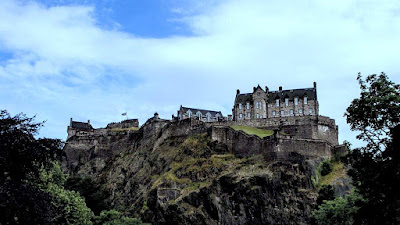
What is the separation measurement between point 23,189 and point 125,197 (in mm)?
55201

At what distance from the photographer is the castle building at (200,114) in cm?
9319

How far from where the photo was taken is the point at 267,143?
6975 centimetres

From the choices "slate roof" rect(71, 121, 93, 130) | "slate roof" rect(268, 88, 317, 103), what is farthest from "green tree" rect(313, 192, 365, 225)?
A: "slate roof" rect(71, 121, 93, 130)

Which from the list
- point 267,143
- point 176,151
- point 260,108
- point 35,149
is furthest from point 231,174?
point 35,149

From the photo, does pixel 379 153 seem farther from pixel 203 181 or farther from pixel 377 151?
pixel 203 181

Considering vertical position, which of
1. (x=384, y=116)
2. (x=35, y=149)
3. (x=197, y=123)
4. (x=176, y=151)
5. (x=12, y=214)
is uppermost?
(x=197, y=123)

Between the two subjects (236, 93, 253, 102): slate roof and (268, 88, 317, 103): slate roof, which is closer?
(268, 88, 317, 103): slate roof

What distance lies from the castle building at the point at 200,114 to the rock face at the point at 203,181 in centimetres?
1024

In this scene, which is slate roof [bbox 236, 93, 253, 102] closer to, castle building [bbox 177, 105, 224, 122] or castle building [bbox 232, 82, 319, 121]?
castle building [bbox 232, 82, 319, 121]

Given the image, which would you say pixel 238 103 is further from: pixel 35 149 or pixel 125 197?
pixel 35 149

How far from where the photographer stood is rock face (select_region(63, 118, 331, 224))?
2516 inches

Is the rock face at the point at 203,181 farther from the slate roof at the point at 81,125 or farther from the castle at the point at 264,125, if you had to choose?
the slate roof at the point at 81,125

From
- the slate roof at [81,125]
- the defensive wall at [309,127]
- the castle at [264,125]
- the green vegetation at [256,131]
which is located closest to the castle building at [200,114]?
the castle at [264,125]

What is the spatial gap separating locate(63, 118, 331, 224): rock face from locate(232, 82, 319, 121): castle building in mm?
13265
